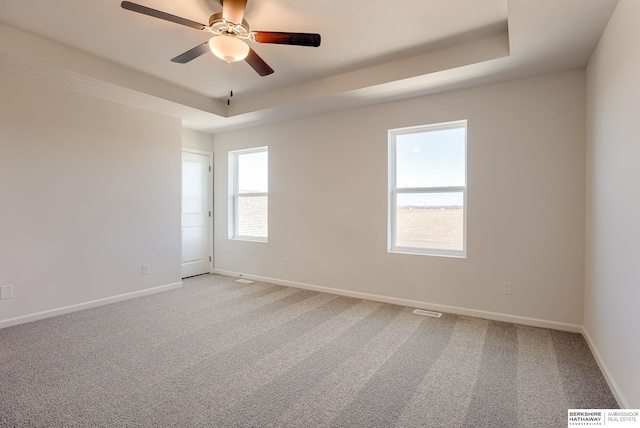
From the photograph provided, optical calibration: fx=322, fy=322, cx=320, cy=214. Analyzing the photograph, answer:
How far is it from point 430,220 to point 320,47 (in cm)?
225

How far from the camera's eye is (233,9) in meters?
2.22

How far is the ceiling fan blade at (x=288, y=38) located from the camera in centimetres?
217

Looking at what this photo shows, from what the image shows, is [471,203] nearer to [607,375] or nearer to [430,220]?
→ [430,220]

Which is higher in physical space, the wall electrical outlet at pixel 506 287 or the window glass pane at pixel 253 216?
the window glass pane at pixel 253 216

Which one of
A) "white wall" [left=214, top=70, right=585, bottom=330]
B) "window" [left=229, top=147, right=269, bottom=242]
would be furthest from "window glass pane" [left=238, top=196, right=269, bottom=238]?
"white wall" [left=214, top=70, right=585, bottom=330]

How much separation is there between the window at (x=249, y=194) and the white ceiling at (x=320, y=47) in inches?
55.4

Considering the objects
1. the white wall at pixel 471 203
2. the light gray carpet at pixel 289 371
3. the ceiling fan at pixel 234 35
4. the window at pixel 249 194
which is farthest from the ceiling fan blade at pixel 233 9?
the window at pixel 249 194

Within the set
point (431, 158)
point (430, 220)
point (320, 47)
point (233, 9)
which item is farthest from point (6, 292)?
point (431, 158)

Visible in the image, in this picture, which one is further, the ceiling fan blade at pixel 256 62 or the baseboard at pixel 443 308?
the baseboard at pixel 443 308

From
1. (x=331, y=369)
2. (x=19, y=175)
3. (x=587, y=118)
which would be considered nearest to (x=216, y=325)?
(x=331, y=369)

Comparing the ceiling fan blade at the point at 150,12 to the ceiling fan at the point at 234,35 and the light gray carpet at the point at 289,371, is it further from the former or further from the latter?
the light gray carpet at the point at 289,371

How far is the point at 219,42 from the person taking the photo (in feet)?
7.45

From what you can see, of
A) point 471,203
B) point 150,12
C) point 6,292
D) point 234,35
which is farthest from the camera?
point 471,203

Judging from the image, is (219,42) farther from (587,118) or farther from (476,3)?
(587,118)
